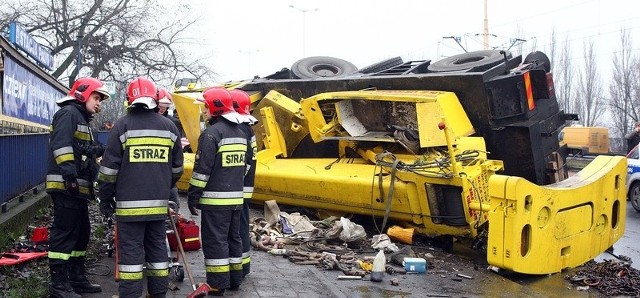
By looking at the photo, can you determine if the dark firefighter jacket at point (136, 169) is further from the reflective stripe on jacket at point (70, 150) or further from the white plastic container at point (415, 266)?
the white plastic container at point (415, 266)

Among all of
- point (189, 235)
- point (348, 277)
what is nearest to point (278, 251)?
point (189, 235)

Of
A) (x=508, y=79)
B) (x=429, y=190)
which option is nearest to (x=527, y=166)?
(x=508, y=79)

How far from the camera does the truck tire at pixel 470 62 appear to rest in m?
8.43

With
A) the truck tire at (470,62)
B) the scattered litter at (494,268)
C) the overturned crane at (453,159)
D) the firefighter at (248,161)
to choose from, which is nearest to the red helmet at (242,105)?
the firefighter at (248,161)

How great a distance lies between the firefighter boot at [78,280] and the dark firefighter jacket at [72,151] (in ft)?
1.63

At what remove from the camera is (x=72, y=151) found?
4918mm

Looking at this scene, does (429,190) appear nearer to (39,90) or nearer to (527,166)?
(527,166)

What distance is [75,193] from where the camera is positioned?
4.95 m

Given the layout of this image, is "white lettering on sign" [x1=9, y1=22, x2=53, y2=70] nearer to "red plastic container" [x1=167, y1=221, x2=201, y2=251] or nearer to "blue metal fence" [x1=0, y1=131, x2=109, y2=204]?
"blue metal fence" [x1=0, y1=131, x2=109, y2=204]

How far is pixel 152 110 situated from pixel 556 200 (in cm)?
382

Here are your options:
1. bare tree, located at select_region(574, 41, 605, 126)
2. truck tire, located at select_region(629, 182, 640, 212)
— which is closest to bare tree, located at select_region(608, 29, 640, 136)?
bare tree, located at select_region(574, 41, 605, 126)

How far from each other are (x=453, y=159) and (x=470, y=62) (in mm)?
2478

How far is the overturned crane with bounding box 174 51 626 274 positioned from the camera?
640 cm

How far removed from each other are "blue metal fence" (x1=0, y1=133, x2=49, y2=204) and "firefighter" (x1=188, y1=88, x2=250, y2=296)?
334 cm
